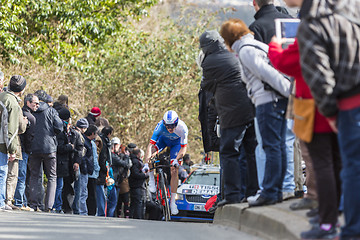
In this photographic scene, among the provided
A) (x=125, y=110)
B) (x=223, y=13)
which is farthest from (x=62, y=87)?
(x=223, y=13)

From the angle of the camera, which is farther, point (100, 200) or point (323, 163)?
point (100, 200)

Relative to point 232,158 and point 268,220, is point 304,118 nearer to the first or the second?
point 268,220

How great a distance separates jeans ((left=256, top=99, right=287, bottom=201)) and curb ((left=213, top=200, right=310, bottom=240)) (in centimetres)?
20

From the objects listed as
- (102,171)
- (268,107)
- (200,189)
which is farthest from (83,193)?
(268,107)

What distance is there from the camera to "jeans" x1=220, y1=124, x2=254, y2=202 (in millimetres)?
8578

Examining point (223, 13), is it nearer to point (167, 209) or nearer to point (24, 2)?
point (24, 2)

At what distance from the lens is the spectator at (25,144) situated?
40.1 feet

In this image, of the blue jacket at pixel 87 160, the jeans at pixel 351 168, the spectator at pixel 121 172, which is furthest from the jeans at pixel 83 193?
the jeans at pixel 351 168

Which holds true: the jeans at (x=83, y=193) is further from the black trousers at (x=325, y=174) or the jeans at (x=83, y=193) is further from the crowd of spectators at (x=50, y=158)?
the black trousers at (x=325, y=174)

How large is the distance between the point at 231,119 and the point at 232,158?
49 centimetres

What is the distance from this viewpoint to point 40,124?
41.9 feet

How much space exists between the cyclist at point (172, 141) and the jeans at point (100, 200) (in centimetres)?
136

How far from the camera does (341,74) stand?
16.3ft

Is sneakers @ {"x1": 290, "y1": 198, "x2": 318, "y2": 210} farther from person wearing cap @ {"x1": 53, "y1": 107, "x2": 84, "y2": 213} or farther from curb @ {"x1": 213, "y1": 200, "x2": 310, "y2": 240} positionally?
person wearing cap @ {"x1": 53, "y1": 107, "x2": 84, "y2": 213}
